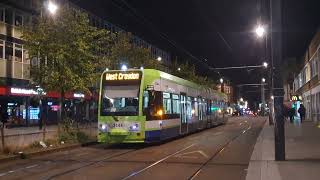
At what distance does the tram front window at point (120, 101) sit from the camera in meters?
23.6

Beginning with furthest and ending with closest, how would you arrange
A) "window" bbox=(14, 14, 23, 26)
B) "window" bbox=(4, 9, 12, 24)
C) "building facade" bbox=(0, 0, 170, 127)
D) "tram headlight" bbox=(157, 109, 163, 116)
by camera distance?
"window" bbox=(14, 14, 23, 26) < "window" bbox=(4, 9, 12, 24) < "building facade" bbox=(0, 0, 170, 127) < "tram headlight" bbox=(157, 109, 163, 116)

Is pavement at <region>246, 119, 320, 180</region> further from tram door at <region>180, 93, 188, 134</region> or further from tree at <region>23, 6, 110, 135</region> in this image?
tram door at <region>180, 93, 188, 134</region>

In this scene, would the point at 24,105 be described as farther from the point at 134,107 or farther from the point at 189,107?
the point at 134,107

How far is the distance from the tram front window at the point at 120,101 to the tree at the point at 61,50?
234cm

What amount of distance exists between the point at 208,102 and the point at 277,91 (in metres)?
26.3

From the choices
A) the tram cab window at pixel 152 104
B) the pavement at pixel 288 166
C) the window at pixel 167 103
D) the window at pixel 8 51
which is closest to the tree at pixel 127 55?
the window at pixel 8 51

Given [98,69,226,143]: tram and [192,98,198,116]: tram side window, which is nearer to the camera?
[98,69,226,143]: tram

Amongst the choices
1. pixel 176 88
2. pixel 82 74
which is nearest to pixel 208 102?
pixel 176 88

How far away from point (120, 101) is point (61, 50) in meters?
3.82

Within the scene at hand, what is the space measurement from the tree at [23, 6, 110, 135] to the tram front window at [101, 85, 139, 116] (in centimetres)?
234

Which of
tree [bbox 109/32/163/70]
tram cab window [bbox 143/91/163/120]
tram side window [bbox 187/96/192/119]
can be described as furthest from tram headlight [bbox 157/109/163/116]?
tree [bbox 109/32/163/70]

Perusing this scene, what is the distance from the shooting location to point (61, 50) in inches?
982

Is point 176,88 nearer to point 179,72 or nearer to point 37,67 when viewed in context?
point 37,67

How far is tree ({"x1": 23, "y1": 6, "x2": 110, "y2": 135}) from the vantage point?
2527 centimetres
